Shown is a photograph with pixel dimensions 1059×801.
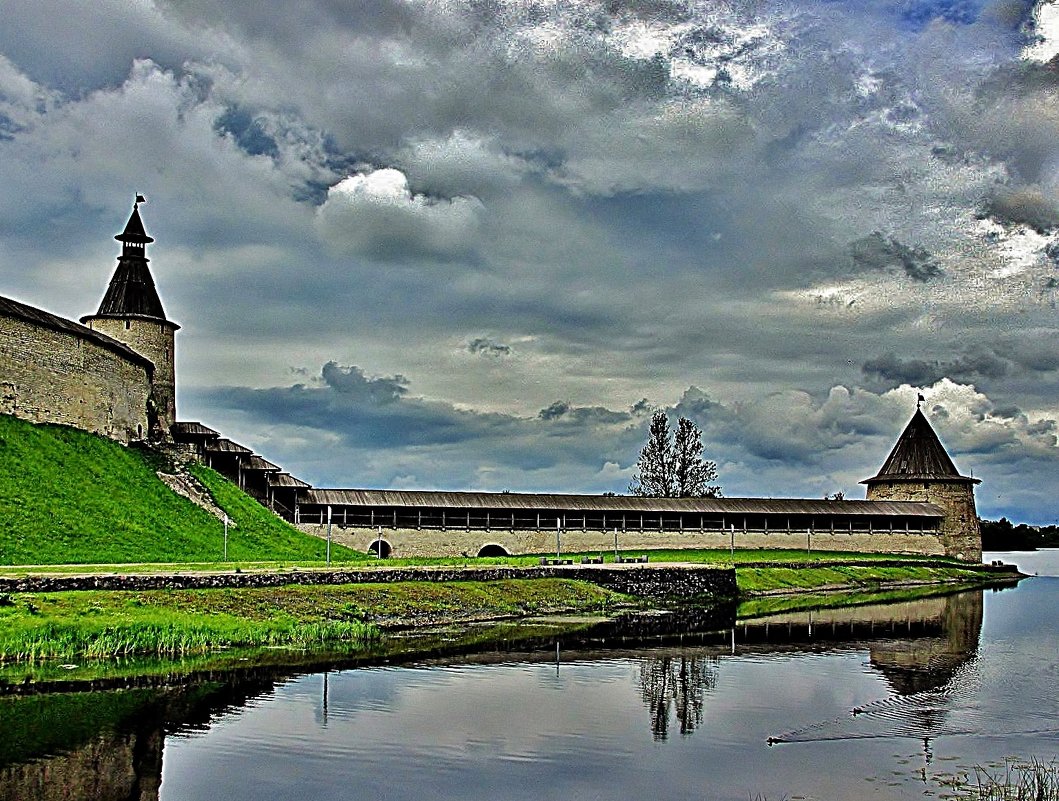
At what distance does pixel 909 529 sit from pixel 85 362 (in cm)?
3924

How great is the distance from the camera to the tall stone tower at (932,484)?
186ft

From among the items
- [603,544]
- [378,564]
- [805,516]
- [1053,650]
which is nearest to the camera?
[1053,650]

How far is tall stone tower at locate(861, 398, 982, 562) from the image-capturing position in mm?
56844

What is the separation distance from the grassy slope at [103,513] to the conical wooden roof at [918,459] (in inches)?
1309

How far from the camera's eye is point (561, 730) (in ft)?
47.5

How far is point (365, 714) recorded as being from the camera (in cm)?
1520

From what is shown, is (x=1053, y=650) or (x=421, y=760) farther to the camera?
(x=1053, y=650)

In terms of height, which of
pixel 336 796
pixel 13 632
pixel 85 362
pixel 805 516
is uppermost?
pixel 85 362

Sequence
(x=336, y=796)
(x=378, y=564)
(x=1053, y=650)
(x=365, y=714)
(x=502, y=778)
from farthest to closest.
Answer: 1. (x=378, y=564)
2. (x=1053, y=650)
3. (x=365, y=714)
4. (x=502, y=778)
5. (x=336, y=796)

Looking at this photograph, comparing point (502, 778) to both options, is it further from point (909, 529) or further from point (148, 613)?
point (909, 529)

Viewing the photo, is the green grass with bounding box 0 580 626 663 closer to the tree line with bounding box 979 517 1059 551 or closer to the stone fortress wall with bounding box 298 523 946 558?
the stone fortress wall with bounding box 298 523 946 558

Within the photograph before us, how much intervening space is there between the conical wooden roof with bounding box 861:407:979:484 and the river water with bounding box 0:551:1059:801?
38.2 metres

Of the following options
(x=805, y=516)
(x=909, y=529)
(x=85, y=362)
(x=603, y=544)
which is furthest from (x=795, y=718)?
(x=909, y=529)

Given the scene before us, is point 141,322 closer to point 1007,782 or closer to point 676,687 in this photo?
point 676,687
